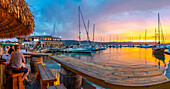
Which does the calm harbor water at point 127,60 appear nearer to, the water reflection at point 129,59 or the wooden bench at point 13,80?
the water reflection at point 129,59

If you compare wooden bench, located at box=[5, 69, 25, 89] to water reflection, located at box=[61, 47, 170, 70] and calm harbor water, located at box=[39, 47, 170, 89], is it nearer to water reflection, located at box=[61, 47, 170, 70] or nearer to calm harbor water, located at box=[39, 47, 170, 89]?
calm harbor water, located at box=[39, 47, 170, 89]

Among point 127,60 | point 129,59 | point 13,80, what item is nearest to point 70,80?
point 13,80

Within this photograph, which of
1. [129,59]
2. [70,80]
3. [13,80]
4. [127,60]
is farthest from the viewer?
[129,59]

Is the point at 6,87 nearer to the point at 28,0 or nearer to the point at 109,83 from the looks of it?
the point at 28,0

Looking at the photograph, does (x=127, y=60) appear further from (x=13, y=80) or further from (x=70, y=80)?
(x=13, y=80)

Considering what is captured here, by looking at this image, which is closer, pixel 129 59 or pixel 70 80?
pixel 70 80

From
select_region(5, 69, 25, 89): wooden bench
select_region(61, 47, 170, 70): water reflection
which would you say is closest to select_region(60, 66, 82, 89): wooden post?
select_region(5, 69, 25, 89): wooden bench

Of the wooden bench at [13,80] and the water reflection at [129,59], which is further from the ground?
the wooden bench at [13,80]

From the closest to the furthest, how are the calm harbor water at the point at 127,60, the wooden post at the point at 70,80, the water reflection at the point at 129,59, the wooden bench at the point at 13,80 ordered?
the wooden post at the point at 70,80
the wooden bench at the point at 13,80
the calm harbor water at the point at 127,60
the water reflection at the point at 129,59

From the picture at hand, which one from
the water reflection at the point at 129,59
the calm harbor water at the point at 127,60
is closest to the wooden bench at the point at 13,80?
the calm harbor water at the point at 127,60

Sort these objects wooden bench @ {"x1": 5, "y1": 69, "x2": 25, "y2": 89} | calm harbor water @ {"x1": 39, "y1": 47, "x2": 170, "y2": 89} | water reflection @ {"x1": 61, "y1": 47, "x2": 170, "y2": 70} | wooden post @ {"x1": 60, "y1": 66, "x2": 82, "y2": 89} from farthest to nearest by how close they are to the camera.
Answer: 1. water reflection @ {"x1": 61, "y1": 47, "x2": 170, "y2": 70}
2. calm harbor water @ {"x1": 39, "y1": 47, "x2": 170, "y2": 89}
3. wooden bench @ {"x1": 5, "y1": 69, "x2": 25, "y2": 89}
4. wooden post @ {"x1": 60, "y1": 66, "x2": 82, "y2": 89}

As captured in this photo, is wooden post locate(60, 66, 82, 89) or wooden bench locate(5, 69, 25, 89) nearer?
wooden post locate(60, 66, 82, 89)

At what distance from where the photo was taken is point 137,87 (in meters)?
1.27

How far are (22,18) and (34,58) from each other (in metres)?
4.02
